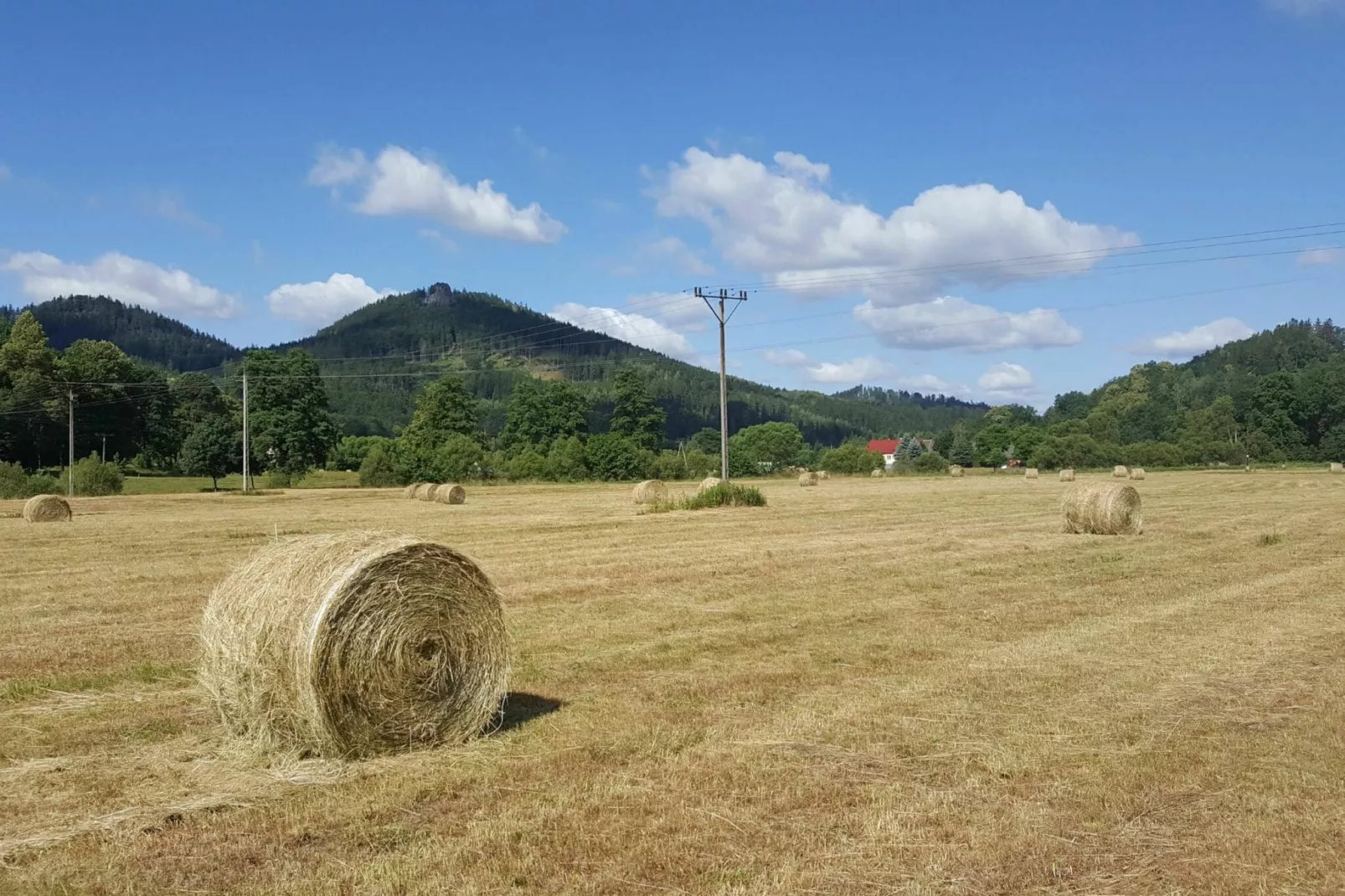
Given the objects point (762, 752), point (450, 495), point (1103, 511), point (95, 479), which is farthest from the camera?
point (95, 479)

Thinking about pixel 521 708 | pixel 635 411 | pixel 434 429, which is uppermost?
pixel 635 411

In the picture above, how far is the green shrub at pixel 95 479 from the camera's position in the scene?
60625mm

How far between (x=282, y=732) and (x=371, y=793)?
140cm

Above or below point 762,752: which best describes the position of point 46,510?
above

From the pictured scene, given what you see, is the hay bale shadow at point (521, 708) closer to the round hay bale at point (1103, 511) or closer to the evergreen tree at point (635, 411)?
the round hay bale at point (1103, 511)

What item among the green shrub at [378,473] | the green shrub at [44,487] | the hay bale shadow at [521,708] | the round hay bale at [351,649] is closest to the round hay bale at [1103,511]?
the hay bale shadow at [521,708]

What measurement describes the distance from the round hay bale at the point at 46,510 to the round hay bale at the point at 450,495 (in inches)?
716

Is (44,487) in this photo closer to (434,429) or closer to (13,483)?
(13,483)

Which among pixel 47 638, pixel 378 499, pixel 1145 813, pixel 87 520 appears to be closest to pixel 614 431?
pixel 378 499

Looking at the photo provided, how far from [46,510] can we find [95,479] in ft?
94.0

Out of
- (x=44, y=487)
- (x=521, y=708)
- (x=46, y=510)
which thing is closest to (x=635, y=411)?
(x=44, y=487)

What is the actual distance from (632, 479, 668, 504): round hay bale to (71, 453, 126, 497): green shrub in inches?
1344

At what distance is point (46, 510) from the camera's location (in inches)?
1390

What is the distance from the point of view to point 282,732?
8469 millimetres
